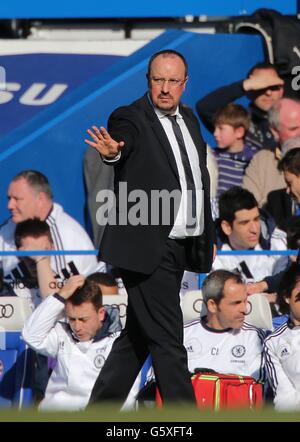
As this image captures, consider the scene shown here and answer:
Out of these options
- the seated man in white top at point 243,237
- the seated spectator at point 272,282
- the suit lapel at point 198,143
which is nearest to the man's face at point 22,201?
the seated man in white top at point 243,237

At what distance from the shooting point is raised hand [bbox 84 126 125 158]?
6464mm

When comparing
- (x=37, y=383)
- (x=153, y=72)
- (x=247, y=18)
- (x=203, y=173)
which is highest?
(x=247, y=18)

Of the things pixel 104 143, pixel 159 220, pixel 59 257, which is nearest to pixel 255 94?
pixel 59 257

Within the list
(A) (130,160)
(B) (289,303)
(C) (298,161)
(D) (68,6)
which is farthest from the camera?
(D) (68,6)

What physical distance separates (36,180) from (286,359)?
2656 mm

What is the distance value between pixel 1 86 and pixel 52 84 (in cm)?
43

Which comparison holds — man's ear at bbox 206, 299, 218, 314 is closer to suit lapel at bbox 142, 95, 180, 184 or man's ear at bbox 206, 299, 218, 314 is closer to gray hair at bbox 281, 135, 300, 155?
suit lapel at bbox 142, 95, 180, 184

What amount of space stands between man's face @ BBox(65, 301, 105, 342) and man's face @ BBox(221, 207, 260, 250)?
146cm

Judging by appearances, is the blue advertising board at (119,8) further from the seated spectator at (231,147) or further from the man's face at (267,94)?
the seated spectator at (231,147)

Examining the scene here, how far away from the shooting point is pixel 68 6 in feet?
41.0

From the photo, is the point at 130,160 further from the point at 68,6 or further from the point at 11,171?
the point at 68,6

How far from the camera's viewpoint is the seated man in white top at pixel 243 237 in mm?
9250
